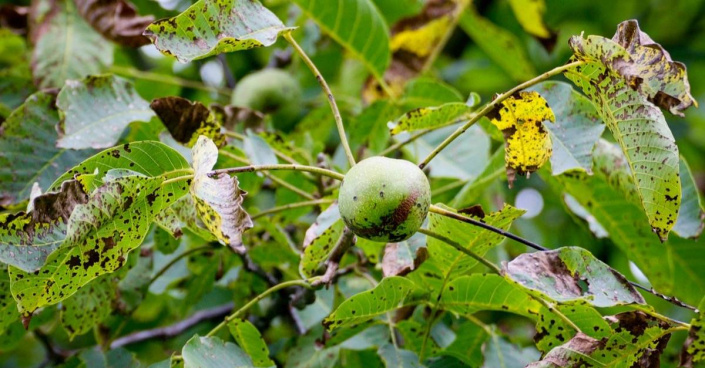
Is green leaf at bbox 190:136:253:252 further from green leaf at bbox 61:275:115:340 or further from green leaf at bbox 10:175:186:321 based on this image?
green leaf at bbox 61:275:115:340

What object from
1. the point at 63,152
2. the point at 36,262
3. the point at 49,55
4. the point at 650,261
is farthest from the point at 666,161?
the point at 49,55

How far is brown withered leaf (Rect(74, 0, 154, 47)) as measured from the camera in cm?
142

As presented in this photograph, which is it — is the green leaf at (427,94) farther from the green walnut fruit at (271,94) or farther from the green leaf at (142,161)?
the green leaf at (142,161)

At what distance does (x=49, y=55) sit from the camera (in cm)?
160

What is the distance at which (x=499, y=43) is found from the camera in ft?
6.82

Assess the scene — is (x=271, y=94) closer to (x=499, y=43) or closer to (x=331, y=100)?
(x=499, y=43)

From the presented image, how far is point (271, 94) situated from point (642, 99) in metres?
1.16

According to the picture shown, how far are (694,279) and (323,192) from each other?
31.9 inches

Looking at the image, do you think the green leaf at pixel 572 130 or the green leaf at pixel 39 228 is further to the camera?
the green leaf at pixel 572 130

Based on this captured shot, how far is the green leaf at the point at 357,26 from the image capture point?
1553 mm

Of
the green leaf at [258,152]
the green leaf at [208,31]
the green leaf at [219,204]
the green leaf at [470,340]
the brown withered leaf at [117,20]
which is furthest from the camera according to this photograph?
the brown withered leaf at [117,20]

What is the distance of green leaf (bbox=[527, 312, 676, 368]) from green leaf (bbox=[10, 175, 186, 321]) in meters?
0.56

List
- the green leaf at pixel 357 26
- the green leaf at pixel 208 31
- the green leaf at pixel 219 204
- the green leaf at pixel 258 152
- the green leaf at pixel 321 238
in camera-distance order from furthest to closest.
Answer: the green leaf at pixel 357 26, the green leaf at pixel 258 152, the green leaf at pixel 321 238, the green leaf at pixel 208 31, the green leaf at pixel 219 204

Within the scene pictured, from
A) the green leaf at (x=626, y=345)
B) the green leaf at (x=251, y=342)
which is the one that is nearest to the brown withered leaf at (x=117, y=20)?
the green leaf at (x=251, y=342)
